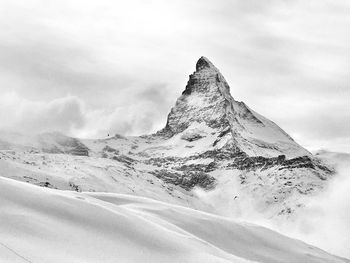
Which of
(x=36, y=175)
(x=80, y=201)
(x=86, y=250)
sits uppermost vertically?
(x=36, y=175)

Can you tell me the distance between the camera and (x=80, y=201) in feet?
59.8

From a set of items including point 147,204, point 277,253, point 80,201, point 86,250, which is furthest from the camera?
point 147,204

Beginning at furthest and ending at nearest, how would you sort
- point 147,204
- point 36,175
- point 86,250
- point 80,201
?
point 36,175
point 147,204
point 80,201
point 86,250

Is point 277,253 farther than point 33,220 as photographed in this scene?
Yes

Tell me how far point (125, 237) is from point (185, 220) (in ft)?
21.9

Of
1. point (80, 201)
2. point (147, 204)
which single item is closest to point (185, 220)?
point (147, 204)

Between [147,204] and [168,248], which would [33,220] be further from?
[147,204]

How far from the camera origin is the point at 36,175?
185 metres

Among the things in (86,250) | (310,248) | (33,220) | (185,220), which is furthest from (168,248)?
(310,248)

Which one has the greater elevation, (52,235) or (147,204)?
(147,204)

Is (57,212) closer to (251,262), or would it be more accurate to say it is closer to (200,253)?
(200,253)

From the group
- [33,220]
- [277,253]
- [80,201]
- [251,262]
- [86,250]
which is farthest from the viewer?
[277,253]

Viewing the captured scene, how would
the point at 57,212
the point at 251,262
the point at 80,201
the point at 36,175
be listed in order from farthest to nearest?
the point at 36,175
the point at 251,262
the point at 80,201
the point at 57,212

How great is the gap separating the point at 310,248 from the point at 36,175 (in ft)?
545
